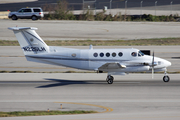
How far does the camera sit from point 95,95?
17.1 m

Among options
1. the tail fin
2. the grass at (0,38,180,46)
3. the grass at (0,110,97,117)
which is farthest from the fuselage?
the grass at (0,38,180,46)

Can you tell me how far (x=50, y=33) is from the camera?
1813 inches

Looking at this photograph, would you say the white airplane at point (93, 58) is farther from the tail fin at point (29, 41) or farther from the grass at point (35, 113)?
the grass at point (35, 113)

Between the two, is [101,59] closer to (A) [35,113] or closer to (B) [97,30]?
(A) [35,113]

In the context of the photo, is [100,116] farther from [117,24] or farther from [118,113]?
[117,24]

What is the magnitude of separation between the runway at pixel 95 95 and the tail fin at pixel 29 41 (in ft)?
7.82

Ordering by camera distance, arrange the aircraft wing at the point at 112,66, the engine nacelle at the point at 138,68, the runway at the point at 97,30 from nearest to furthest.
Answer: the aircraft wing at the point at 112,66, the engine nacelle at the point at 138,68, the runway at the point at 97,30

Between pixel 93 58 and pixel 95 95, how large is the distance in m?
3.61

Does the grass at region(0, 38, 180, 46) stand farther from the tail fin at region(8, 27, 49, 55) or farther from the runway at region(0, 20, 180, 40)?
the tail fin at region(8, 27, 49, 55)

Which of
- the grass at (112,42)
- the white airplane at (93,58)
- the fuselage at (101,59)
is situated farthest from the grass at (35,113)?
the grass at (112,42)

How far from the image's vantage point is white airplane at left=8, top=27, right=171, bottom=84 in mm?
19625

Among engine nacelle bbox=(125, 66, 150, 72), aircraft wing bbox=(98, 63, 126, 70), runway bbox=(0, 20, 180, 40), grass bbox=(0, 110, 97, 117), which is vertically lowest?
grass bbox=(0, 110, 97, 117)

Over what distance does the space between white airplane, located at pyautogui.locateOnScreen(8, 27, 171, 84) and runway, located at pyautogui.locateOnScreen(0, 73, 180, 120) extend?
111 cm

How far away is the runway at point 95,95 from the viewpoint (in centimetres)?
1401
